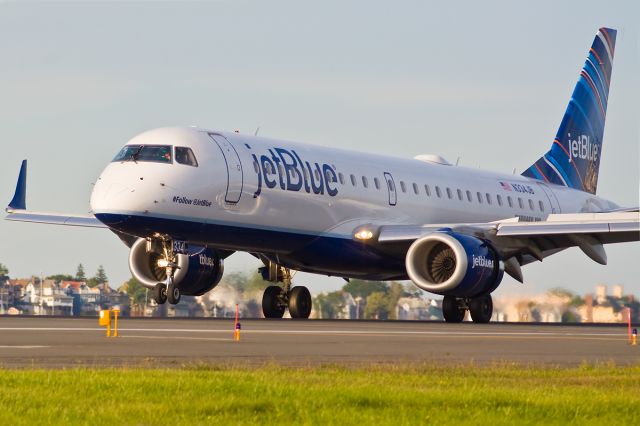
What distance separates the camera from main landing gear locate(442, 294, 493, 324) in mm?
36031

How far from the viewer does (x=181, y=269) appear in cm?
3622

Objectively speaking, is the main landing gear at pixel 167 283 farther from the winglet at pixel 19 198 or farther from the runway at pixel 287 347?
the winglet at pixel 19 198

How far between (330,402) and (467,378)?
10.4 feet

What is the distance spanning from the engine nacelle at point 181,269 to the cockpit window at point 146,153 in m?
4.83

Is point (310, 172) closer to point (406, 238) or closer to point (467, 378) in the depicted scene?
point (406, 238)

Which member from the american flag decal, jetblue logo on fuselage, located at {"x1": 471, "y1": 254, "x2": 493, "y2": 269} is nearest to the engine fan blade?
jetblue logo on fuselage, located at {"x1": 471, "y1": 254, "x2": 493, "y2": 269}

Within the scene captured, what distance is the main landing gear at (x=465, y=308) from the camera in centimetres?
3603

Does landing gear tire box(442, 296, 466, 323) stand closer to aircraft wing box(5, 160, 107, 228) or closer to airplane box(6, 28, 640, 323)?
airplane box(6, 28, 640, 323)

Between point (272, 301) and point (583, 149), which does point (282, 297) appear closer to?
point (272, 301)

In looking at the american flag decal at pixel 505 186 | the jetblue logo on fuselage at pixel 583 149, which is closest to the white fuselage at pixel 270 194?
the american flag decal at pixel 505 186

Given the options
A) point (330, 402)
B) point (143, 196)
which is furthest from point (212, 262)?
point (330, 402)

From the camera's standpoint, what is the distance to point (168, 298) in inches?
1233

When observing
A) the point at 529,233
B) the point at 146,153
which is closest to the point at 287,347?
the point at 146,153

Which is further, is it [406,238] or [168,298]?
[406,238]
